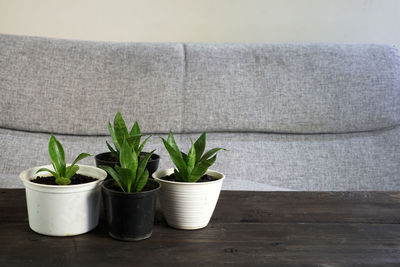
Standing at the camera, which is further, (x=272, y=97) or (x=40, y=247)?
(x=272, y=97)

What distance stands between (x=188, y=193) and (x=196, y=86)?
983 millimetres

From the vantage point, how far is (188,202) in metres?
0.73

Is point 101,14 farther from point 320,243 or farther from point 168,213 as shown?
point 320,243

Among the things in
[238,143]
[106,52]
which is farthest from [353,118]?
[106,52]

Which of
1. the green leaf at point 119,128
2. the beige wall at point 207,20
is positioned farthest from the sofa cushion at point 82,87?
the green leaf at point 119,128

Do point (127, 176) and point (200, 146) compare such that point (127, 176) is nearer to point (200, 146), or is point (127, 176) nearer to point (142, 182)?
point (142, 182)

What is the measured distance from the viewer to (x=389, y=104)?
1.72 meters

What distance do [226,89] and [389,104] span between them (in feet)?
2.16

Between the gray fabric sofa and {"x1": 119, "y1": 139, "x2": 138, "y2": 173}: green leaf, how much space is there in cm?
89

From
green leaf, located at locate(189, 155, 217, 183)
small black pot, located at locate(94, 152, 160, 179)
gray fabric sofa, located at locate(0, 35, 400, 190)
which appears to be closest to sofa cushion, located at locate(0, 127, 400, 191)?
gray fabric sofa, located at locate(0, 35, 400, 190)

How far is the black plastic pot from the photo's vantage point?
657 millimetres

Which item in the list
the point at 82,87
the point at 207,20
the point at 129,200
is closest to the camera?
the point at 129,200

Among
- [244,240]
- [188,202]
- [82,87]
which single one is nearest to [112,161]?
[188,202]

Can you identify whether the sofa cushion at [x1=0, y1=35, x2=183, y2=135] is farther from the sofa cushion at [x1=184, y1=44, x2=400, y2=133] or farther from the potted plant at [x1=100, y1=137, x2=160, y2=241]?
the potted plant at [x1=100, y1=137, x2=160, y2=241]
